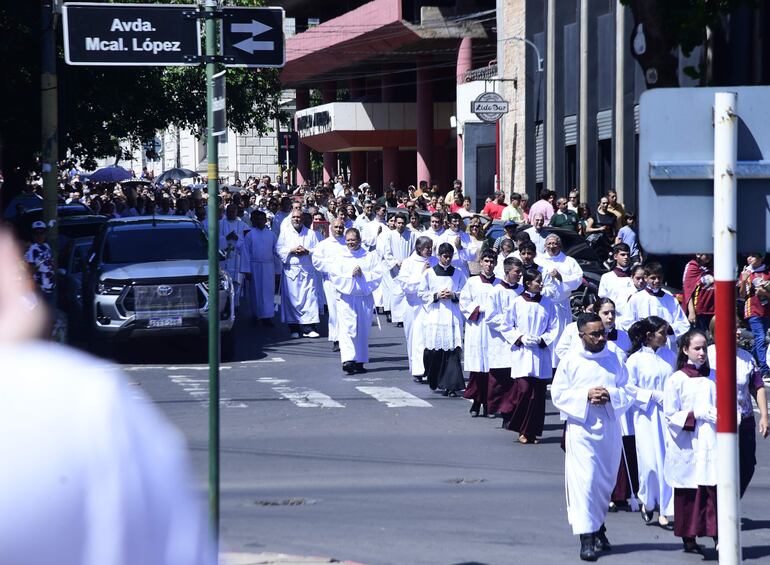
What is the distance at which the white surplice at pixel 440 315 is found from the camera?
16.1 meters

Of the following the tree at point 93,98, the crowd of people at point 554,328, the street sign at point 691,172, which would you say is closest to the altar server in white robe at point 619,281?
the crowd of people at point 554,328

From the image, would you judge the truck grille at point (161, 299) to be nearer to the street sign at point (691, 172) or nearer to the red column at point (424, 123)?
the street sign at point (691, 172)

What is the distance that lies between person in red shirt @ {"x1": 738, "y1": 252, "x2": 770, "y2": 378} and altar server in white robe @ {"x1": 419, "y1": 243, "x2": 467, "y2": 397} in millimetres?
3419

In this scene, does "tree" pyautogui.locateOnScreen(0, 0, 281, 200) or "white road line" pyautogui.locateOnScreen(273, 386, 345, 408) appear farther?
"tree" pyautogui.locateOnScreen(0, 0, 281, 200)

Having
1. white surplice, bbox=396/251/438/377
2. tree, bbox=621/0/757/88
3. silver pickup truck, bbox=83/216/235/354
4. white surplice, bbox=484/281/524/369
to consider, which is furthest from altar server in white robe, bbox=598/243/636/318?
silver pickup truck, bbox=83/216/235/354

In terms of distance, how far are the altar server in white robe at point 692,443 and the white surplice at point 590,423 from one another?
36 centimetres

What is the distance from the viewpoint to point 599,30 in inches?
1275

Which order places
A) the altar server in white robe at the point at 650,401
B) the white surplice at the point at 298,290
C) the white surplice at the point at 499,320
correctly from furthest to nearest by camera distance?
the white surplice at the point at 298,290
the white surplice at the point at 499,320
the altar server in white robe at the point at 650,401

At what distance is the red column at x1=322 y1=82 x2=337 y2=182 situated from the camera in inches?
2537

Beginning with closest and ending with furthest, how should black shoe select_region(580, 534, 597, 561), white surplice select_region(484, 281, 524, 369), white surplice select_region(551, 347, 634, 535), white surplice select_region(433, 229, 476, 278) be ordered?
black shoe select_region(580, 534, 597, 561)
white surplice select_region(551, 347, 634, 535)
white surplice select_region(484, 281, 524, 369)
white surplice select_region(433, 229, 476, 278)

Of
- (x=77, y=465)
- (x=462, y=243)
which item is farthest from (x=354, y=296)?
(x=77, y=465)

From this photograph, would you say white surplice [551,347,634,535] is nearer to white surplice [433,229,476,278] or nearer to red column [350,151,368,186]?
white surplice [433,229,476,278]

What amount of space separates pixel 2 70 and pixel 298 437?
13.0 m

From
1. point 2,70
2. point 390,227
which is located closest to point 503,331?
point 390,227
